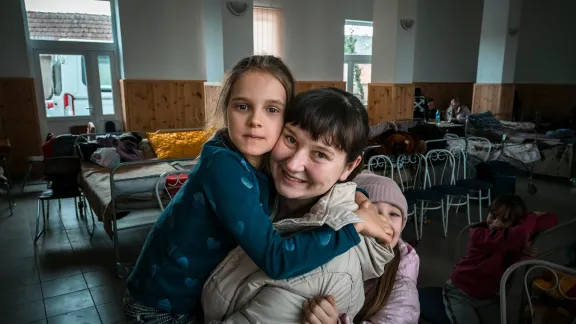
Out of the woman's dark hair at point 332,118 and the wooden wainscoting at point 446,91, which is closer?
the woman's dark hair at point 332,118

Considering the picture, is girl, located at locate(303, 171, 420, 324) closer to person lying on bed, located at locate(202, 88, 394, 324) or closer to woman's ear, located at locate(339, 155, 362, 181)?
person lying on bed, located at locate(202, 88, 394, 324)

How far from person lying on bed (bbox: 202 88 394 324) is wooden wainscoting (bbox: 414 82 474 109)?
34.8 feet

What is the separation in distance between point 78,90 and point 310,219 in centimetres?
776

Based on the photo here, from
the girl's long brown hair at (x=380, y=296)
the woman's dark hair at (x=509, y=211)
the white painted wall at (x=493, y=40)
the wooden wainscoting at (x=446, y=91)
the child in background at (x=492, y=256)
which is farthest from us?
the wooden wainscoting at (x=446, y=91)

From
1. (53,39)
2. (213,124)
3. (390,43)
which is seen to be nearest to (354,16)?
(390,43)

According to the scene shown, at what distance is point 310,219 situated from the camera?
938mm

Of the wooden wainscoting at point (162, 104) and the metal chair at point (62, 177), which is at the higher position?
the wooden wainscoting at point (162, 104)

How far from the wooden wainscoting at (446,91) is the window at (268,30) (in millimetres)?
4356

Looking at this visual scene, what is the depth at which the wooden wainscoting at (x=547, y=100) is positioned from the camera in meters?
10.2

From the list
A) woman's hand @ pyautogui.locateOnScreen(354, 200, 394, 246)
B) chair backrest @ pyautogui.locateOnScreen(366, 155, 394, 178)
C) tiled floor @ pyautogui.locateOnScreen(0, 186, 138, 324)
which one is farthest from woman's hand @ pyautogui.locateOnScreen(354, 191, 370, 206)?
chair backrest @ pyautogui.locateOnScreen(366, 155, 394, 178)

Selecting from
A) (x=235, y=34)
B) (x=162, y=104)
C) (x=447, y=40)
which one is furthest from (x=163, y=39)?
(x=447, y=40)

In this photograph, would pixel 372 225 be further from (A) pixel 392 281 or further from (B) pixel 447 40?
(B) pixel 447 40

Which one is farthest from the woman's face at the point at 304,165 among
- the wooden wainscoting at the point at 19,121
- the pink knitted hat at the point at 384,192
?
the wooden wainscoting at the point at 19,121

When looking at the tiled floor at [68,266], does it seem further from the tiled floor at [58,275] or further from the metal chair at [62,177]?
the metal chair at [62,177]
